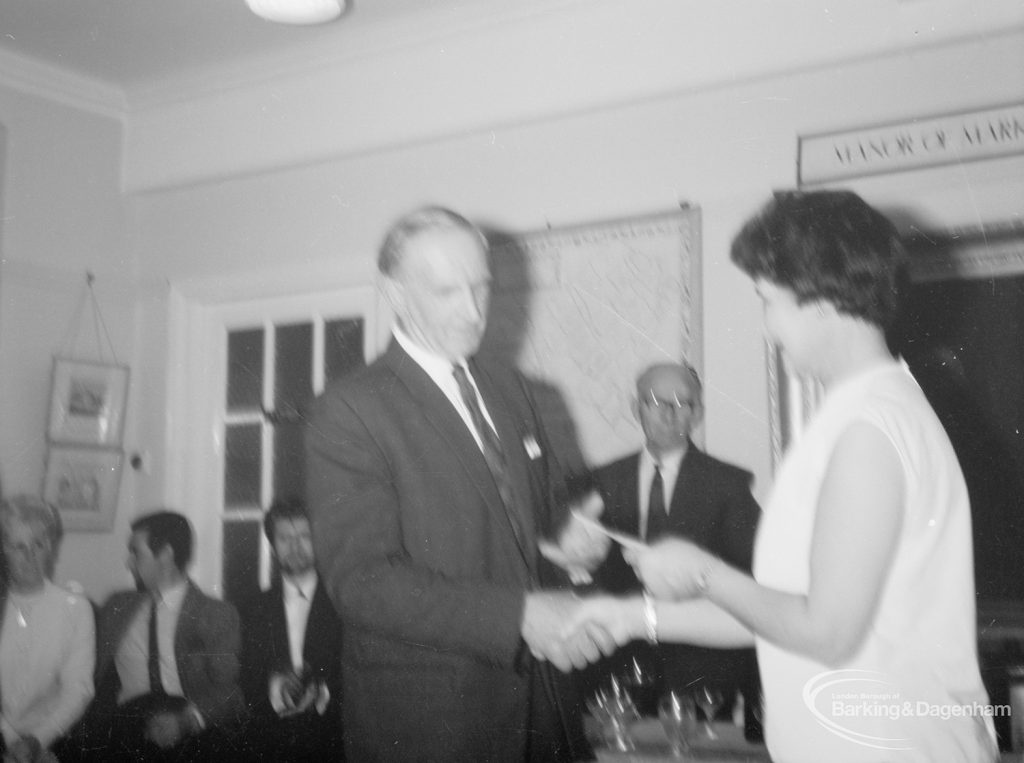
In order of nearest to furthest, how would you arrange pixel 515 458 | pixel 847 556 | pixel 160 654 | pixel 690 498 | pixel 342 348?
pixel 847 556 < pixel 690 498 < pixel 515 458 < pixel 342 348 < pixel 160 654

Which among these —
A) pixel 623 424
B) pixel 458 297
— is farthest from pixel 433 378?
pixel 623 424

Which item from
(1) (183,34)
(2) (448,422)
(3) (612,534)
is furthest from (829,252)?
(1) (183,34)

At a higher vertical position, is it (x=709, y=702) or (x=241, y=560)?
(x=241, y=560)

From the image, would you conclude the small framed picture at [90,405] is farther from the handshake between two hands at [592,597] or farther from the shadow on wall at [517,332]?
the handshake between two hands at [592,597]

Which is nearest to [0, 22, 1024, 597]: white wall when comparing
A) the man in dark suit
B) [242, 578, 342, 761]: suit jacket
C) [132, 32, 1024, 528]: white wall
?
[132, 32, 1024, 528]: white wall

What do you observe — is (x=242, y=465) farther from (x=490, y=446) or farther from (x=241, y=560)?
(x=490, y=446)

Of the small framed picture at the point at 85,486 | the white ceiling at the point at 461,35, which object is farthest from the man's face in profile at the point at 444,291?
the small framed picture at the point at 85,486

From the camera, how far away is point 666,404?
1333 mm

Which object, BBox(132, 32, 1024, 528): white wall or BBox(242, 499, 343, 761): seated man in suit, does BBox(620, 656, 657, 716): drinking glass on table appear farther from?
BBox(242, 499, 343, 761): seated man in suit

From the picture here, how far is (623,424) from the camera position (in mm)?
1357

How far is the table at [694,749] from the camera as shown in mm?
1257

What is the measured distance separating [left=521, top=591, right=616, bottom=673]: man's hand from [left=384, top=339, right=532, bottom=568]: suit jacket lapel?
0.07 meters

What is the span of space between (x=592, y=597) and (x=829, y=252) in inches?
22.4

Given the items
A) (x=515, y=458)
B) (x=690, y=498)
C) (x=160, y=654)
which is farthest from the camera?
(x=160, y=654)
